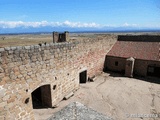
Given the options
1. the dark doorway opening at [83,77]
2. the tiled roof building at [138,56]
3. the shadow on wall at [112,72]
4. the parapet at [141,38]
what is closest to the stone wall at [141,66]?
the tiled roof building at [138,56]

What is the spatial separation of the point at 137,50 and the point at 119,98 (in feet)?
27.2

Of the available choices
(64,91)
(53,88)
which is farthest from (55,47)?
(64,91)

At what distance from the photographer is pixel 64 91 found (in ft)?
34.5

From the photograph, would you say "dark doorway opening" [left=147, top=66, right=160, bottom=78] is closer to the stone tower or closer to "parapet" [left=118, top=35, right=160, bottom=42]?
the stone tower

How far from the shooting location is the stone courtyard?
8.73 m

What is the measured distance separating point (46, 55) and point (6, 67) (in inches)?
99.3

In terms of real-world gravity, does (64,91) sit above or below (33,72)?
below

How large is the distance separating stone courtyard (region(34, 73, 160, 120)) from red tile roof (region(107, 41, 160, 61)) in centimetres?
278

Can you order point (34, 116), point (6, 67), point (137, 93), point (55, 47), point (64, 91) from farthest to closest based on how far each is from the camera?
Result: 1. point (137, 93)
2. point (64, 91)
3. point (55, 47)
4. point (34, 116)
5. point (6, 67)

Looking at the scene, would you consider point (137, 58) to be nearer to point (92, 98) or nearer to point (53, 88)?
point (92, 98)

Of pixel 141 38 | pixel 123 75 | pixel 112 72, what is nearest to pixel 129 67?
pixel 123 75

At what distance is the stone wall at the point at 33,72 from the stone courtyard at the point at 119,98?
0.98m

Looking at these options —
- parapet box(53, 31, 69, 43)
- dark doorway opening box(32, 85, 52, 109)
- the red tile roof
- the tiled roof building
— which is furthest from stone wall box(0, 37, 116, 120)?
the red tile roof

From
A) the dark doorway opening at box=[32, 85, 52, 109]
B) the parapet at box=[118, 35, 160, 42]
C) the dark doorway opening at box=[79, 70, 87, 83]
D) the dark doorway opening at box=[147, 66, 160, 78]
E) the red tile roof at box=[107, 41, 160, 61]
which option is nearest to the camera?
the dark doorway opening at box=[32, 85, 52, 109]
